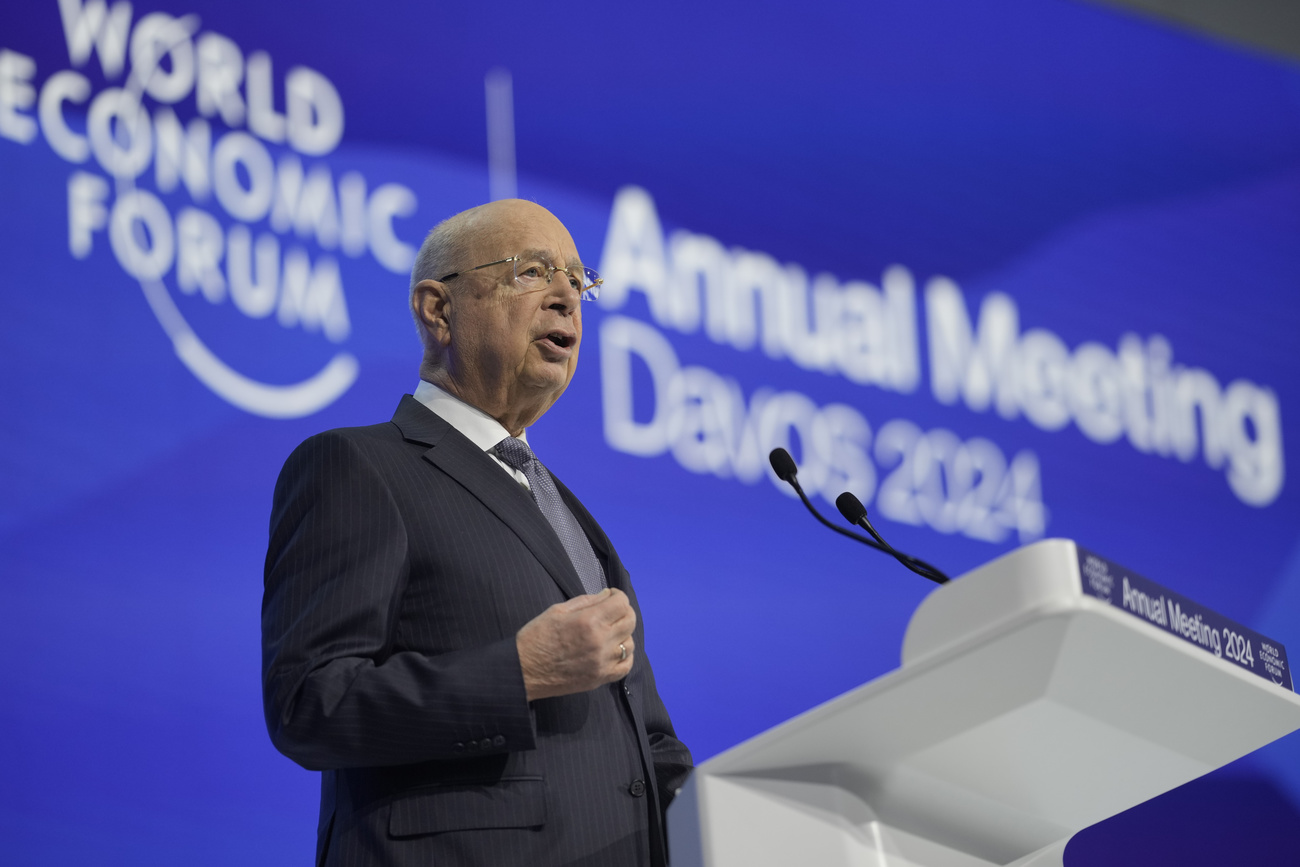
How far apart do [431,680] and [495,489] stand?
0.38m

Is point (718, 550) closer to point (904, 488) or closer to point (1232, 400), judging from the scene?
point (904, 488)

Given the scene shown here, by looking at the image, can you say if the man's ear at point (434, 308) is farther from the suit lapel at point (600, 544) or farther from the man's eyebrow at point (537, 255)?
the suit lapel at point (600, 544)

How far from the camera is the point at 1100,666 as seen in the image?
1025 millimetres

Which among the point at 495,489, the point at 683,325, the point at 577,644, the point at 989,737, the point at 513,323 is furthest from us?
the point at 683,325

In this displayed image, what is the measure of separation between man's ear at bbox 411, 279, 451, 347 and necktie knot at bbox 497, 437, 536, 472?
0.25 metres

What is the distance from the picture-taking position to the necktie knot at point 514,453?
6.23 feet

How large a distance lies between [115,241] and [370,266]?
545 mm

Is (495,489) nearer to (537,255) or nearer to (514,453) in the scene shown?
(514,453)

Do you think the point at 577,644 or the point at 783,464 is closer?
the point at 577,644

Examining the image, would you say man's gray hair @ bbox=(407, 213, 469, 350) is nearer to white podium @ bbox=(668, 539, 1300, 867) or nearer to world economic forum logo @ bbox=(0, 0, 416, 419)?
world economic forum logo @ bbox=(0, 0, 416, 419)

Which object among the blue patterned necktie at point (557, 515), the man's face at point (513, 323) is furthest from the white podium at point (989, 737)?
the man's face at point (513, 323)

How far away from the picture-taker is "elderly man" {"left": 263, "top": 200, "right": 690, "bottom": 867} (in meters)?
1.44

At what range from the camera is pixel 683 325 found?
3295 millimetres

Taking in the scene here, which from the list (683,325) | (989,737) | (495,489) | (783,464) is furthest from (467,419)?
(683,325)
